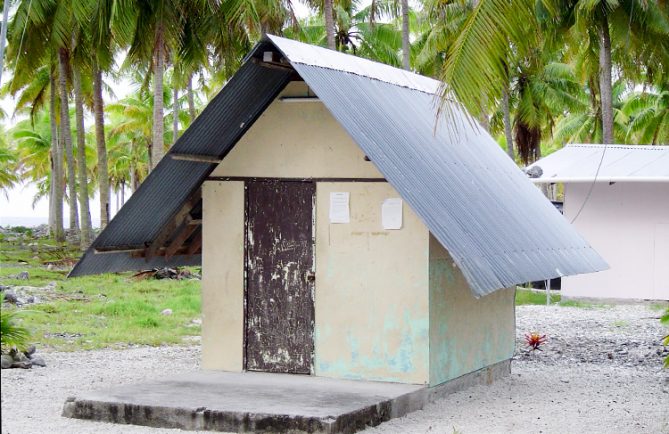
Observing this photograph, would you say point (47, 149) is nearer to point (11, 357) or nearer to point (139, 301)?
point (139, 301)

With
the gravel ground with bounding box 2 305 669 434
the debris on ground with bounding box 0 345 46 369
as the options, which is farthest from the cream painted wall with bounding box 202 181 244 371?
the debris on ground with bounding box 0 345 46 369

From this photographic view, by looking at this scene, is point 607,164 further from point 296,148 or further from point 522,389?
point 296,148

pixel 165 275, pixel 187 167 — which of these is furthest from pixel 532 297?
pixel 187 167

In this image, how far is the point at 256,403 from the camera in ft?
28.4

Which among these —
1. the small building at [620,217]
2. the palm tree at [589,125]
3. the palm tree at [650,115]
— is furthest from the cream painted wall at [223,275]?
the palm tree at [589,125]

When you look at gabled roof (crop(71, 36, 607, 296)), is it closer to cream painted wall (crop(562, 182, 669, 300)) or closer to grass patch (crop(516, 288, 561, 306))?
cream painted wall (crop(562, 182, 669, 300))

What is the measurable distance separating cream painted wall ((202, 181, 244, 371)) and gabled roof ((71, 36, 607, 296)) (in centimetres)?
35

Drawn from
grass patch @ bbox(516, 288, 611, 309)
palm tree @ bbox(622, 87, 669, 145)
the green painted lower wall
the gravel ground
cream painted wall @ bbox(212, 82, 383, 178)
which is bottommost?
the gravel ground

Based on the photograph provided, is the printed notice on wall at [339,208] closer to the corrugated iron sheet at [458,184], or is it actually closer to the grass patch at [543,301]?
the corrugated iron sheet at [458,184]

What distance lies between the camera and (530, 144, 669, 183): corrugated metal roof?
64.7 ft

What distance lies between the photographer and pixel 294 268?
33.9 ft

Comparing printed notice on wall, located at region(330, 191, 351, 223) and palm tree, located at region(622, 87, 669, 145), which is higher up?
palm tree, located at region(622, 87, 669, 145)

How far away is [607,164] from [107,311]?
390 inches

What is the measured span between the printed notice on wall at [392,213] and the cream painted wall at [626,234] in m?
11.7
